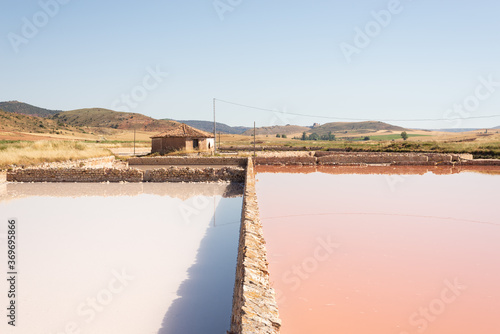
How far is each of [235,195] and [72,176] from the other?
7.76 metres

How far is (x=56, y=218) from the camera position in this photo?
29.1 feet

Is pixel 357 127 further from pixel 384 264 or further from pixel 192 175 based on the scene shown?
pixel 384 264

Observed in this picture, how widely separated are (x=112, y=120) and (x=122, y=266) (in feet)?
338

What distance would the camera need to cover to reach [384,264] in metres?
5.66

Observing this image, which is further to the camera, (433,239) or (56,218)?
(56,218)

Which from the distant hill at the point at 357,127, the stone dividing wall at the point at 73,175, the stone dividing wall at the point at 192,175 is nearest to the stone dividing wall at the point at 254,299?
the stone dividing wall at the point at 192,175

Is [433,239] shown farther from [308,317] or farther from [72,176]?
[72,176]

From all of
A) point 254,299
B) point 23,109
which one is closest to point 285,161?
point 254,299

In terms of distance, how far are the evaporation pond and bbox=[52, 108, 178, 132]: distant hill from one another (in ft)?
283

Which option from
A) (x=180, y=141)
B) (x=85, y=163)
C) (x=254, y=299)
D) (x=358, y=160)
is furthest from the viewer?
(x=180, y=141)

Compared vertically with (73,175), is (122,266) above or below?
below

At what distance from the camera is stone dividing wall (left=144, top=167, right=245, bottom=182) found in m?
15.8

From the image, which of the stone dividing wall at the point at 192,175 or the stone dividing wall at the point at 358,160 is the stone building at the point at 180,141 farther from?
the stone dividing wall at the point at 192,175

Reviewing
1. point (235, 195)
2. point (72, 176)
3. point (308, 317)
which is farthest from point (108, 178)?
point (308, 317)
